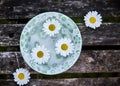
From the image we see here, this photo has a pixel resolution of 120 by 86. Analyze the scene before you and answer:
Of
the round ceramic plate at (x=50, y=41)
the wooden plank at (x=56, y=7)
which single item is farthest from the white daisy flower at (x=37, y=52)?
the wooden plank at (x=56, y=7)

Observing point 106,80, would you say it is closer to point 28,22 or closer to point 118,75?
Answer: point 118,75

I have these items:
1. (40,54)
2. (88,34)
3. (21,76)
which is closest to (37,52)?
(40,54)

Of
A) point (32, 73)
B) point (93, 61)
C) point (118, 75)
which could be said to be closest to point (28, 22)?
point (32, 73)

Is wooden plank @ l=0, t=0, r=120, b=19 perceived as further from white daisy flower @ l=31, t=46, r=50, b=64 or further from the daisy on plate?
white daisy flower @ l=31, t=46, r=50, b=64

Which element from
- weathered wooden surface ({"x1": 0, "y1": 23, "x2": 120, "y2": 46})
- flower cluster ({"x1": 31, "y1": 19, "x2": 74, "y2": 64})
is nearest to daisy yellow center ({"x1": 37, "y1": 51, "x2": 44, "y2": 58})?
flower cluster ({"x1": 31, "y1": 19, "x2": 74, "y2": 64})

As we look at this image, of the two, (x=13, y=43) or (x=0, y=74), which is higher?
(x=13, y=43)

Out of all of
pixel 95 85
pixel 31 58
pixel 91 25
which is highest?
pixel 91 25
